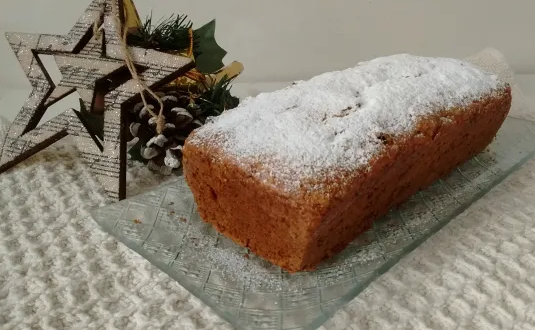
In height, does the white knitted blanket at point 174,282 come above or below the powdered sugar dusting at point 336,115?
below

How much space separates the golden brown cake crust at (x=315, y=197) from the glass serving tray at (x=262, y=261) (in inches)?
1.0

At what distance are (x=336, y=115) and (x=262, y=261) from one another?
0.30m

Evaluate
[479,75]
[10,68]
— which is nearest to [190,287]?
[479,75]

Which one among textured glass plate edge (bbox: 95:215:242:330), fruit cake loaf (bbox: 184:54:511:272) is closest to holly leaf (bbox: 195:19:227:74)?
fruit cake loaf (bbox: 184:54:511:272)

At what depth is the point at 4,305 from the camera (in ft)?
3.27

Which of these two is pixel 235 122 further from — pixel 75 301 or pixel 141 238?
pixel 75 301

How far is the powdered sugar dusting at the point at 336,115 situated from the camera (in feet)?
3.27

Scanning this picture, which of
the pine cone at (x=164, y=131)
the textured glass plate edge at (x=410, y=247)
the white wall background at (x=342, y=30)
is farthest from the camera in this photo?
the white wall background at (x=342, y=30)

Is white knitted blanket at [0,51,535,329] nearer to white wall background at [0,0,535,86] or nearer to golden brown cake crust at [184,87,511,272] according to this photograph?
golden brown cake crust at [184,87,511,272]

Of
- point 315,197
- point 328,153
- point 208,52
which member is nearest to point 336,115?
point 328,153

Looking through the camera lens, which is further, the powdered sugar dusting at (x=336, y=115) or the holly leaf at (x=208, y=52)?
the holly leaf at (x=208, y=52)

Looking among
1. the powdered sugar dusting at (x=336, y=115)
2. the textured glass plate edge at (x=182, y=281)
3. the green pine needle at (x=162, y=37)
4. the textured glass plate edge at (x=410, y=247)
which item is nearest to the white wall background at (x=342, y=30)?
the green pine needle at (x=162, y=37)

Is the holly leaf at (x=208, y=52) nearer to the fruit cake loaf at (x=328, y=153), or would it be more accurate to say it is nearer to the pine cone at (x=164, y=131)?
the pine cone at (x=164, y=131)

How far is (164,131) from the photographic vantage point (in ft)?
4.39
